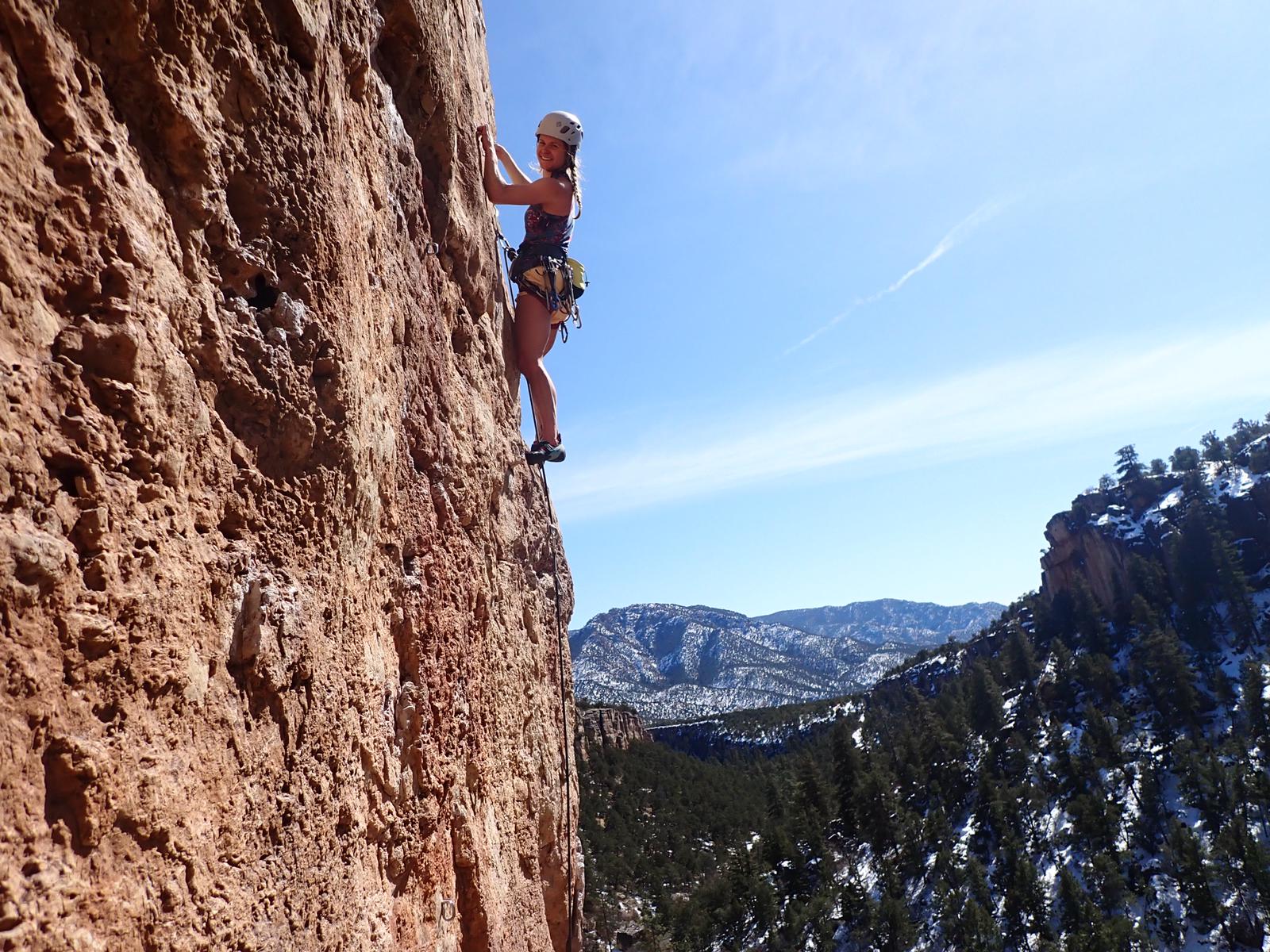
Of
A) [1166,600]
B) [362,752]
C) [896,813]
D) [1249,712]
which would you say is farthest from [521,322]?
[1166,600]

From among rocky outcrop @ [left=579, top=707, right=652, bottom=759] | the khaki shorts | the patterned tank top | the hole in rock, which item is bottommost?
rocky outcrop @ [left=579, top=707, right=652, bottom=759]

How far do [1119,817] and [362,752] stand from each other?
167ft

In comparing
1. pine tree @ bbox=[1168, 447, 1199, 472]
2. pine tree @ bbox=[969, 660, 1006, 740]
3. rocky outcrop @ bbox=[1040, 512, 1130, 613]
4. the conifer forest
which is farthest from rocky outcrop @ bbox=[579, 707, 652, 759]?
pine tree @ bbox=[1168, 447, 1199, 472]

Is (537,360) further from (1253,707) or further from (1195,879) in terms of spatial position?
(1253,707)

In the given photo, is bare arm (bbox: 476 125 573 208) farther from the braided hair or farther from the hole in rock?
the hole in rock

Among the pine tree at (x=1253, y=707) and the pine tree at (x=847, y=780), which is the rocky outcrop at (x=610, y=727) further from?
the pine tree at (x=1253, y=707)

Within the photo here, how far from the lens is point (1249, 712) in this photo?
4769 centimetres

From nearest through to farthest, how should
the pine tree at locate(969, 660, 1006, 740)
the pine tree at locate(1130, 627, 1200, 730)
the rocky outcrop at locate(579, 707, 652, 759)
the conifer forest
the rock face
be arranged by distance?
the conifer forest
the pine tree at locate(1130, 627, 1200, 730)
the pine tree at locate(969, 660, 1006, 740)
the rock face
the rocky outcrop at locate(579, 707, 652, 759)

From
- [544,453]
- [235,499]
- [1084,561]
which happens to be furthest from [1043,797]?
[235,499]

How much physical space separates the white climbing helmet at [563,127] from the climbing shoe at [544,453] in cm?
186

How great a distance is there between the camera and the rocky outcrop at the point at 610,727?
78375mm

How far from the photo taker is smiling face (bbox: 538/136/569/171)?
508 cm

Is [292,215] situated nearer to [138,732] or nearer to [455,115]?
[138,732]

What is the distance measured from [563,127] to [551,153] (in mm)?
171
